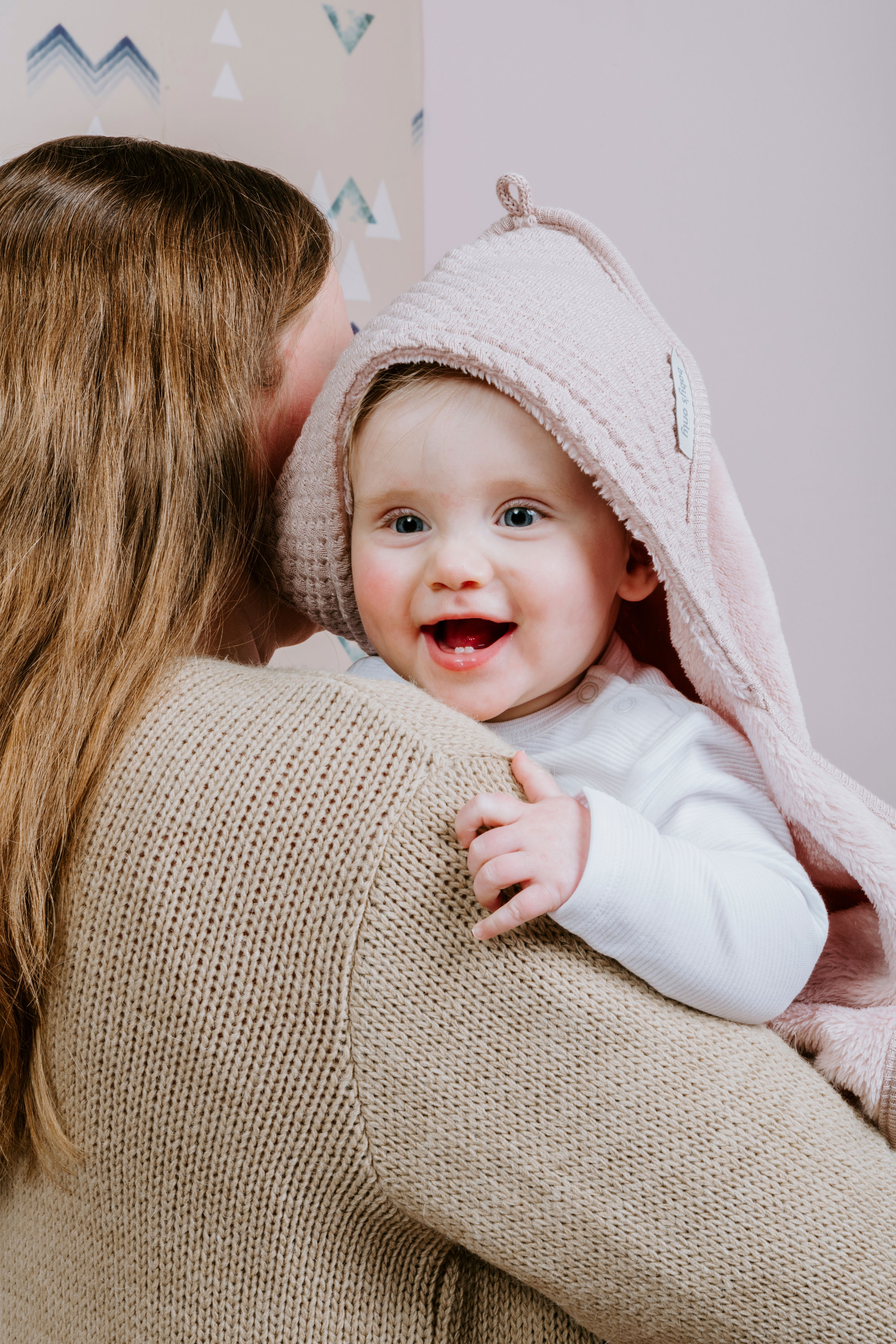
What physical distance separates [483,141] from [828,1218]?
208 cm

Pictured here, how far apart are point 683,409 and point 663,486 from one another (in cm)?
8

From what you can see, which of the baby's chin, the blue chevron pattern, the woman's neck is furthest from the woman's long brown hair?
the blue chevron pattern

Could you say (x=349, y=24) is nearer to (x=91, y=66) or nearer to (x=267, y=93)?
(x=267, y=93)

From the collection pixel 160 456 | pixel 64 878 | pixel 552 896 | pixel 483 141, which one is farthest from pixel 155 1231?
pixel 483 141

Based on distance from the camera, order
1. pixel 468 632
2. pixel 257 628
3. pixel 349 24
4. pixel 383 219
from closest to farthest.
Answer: pixel 468 632 → pixel 257 628 → pixel 349 24 → pixel 383 219

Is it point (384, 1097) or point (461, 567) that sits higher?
point (461, 567)

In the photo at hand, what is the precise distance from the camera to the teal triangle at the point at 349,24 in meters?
1.99

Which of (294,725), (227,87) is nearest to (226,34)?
(227,87)

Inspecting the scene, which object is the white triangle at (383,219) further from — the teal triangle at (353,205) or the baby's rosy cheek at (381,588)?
the baby's rosy cheek at (381,588)

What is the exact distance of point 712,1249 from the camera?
586 millimetres

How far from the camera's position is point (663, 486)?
2.84ft

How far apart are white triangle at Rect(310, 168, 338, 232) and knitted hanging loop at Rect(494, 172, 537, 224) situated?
1.12 m

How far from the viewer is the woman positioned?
0.59 meters

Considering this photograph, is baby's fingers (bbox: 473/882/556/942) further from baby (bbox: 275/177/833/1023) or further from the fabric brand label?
the fabric brand label
